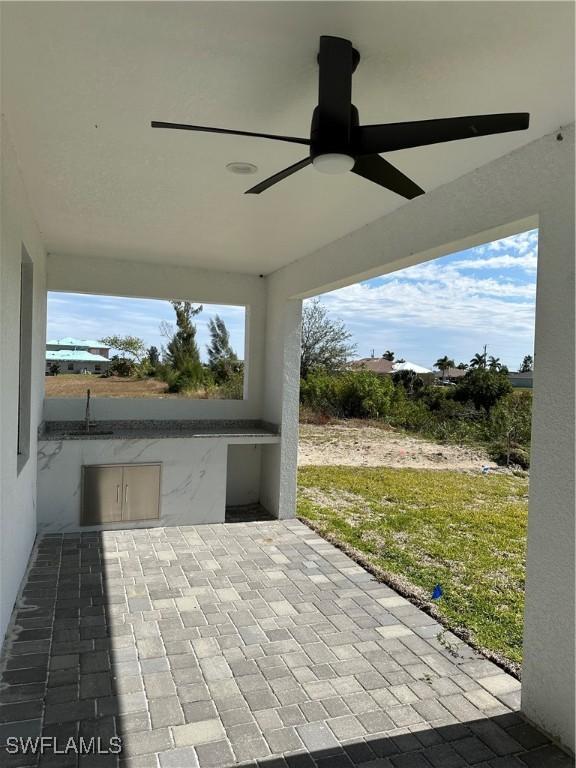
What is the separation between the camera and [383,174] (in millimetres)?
2098

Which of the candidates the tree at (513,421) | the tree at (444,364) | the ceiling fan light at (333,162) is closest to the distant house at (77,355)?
the ceiling fan light at (333,162)

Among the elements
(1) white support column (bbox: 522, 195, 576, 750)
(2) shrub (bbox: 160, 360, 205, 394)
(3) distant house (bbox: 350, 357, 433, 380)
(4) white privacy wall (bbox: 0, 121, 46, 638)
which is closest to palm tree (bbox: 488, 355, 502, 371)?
(3) distant house (bbox: 350, 357, 433, 380)

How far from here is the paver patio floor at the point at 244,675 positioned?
7.39ft

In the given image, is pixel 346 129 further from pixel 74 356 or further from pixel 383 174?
pixel 74 356

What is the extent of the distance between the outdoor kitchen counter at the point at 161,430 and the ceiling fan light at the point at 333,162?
393 cm

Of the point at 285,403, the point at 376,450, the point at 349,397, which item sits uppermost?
the point at 285,403

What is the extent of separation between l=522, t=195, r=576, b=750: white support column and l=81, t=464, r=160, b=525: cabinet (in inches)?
147

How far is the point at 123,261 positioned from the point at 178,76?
395cm

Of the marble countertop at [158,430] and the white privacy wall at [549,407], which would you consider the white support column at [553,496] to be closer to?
the white privacy wall at [549,407]

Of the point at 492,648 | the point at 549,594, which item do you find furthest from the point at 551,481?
the point at 492,648

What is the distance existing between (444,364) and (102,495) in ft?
32.1

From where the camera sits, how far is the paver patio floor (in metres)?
2.25

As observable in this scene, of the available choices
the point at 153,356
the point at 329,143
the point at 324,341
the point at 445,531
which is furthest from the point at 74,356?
the point at 324,341

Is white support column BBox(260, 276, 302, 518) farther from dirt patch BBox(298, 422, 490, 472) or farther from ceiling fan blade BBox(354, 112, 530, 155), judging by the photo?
ceiling fan blade BBox(354, 112, 530, 155)
